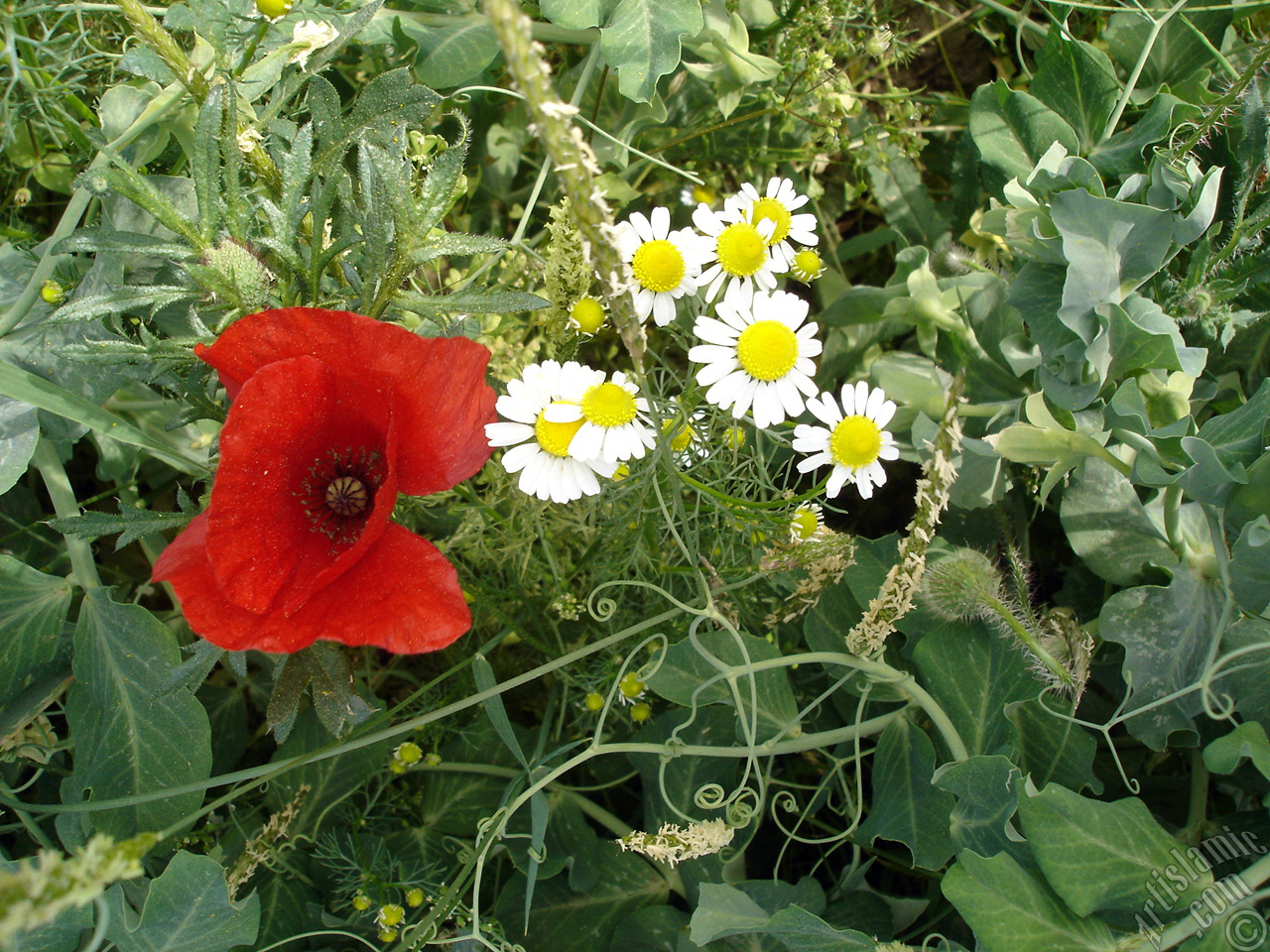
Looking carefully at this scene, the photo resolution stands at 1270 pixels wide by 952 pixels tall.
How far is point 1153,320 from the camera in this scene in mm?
1071

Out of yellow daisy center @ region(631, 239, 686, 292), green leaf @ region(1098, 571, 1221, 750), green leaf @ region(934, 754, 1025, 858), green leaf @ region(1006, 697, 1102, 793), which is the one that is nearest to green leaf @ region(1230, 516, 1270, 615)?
green leaf @ region(1098, 571, 1221, 750)

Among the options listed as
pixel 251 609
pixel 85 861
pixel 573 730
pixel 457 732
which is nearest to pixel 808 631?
pixel 573 730

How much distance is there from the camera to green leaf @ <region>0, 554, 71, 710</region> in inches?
41.6

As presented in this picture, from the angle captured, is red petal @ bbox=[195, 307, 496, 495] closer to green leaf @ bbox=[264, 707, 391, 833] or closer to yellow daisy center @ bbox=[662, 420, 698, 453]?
yellow daisy center @ bbox=[662, 420, 698, 453]

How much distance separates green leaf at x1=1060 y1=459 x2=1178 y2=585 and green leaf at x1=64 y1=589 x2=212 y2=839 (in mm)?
1076

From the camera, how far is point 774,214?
1022 millimetres

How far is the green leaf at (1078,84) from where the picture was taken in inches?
49.6

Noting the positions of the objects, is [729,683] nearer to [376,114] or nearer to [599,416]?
[599,416]

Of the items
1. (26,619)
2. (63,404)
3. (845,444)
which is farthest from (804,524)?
(26,619)

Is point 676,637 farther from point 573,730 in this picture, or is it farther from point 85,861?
point 85,861

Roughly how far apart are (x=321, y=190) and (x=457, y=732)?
2.35 ft

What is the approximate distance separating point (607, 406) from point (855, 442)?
0.91 ft

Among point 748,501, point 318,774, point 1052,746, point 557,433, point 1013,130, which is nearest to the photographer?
point 557,433
